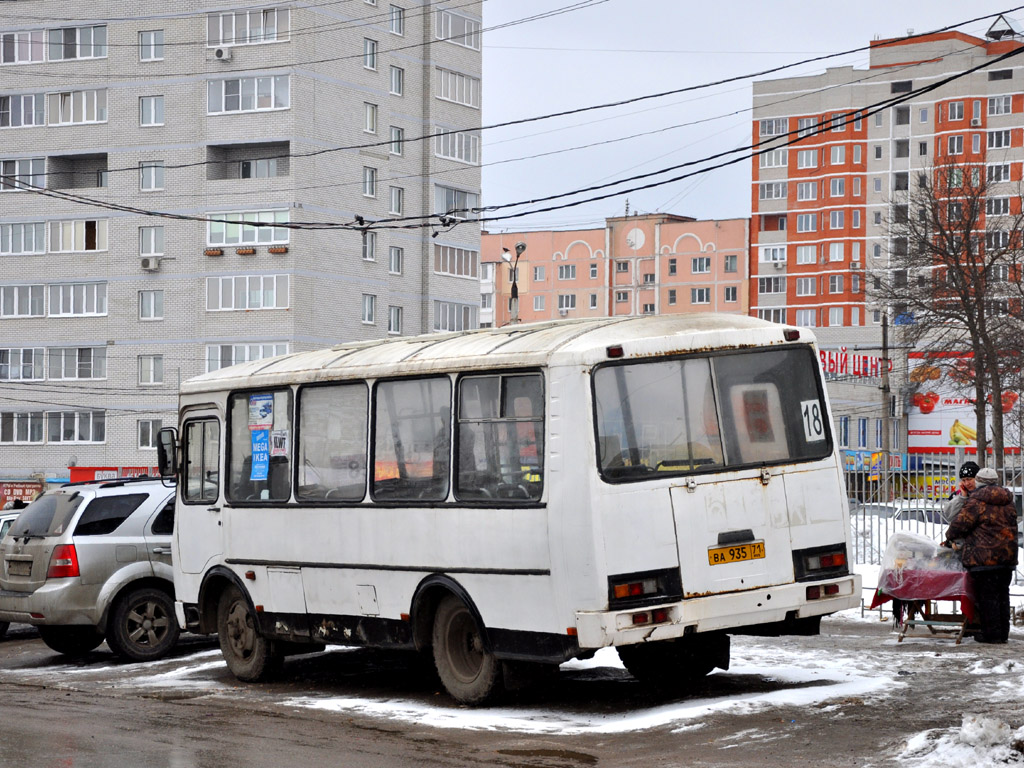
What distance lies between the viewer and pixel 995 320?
5153 cm

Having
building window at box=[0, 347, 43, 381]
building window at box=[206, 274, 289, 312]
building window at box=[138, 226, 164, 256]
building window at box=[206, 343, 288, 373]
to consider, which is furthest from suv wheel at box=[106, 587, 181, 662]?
building window at box=[0, 347, 43, 381]

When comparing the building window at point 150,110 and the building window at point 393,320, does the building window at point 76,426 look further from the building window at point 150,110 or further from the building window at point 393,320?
the building window at point 393,320

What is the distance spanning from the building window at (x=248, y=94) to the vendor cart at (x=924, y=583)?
54521 millimetres

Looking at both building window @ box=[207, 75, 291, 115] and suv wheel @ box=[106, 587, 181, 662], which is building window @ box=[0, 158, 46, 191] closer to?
building window @ box=[207, 75, 291, 115]

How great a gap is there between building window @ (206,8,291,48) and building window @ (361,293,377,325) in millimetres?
11950

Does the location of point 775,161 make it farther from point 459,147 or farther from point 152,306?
point 152,306

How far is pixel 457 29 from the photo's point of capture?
245 feet

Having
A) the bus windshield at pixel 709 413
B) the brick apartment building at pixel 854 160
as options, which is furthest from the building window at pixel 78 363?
the bus windshield at pixel 709 413

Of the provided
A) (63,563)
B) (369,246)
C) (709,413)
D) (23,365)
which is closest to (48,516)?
(63,563)

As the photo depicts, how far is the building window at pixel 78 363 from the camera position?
69.4 m

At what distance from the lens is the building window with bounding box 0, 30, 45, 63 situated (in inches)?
2788

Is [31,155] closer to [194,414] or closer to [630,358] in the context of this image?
[194,414]

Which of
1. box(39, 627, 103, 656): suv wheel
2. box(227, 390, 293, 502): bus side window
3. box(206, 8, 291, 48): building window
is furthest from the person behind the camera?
box(206, 8, 291, 48): building window

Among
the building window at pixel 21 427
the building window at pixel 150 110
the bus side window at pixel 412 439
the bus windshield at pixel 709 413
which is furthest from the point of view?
the building window at pixel 21 427
